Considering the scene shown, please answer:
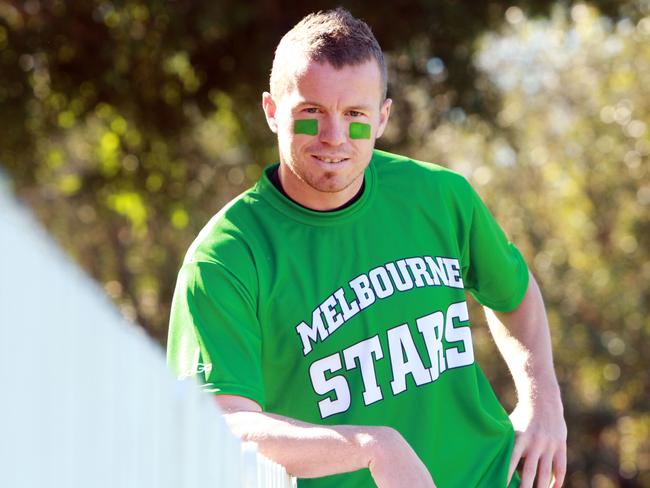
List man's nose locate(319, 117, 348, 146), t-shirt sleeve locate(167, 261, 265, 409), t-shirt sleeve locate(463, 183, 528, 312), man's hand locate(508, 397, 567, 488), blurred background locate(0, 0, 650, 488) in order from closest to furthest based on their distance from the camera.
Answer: t-shirt sleeve locate(167, 261, 265, 409)
man's nose locate(319, 117, 348, 146)
man's hand locate(508, 397, 567, 488)
t-shirt sleeve locate(463, 183, 528, 312)
blurred background locate(0, 0, 650, 488)

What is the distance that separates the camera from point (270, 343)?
2.50 m

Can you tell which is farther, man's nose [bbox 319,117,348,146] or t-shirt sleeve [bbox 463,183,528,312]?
t-shirt sleeve [bbox 463,183,528,312]

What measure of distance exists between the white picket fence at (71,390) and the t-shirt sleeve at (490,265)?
1.31 meters

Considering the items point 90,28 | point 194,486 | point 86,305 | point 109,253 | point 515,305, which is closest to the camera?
point 86,305

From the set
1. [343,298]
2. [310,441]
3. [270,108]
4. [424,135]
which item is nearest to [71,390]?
[310,441]

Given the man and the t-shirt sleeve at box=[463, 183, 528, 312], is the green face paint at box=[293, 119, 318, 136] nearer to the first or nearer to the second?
the man

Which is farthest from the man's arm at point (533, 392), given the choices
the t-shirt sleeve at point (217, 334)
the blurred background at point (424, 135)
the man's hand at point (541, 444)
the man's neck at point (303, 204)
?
the blurred background at point (424, 135)

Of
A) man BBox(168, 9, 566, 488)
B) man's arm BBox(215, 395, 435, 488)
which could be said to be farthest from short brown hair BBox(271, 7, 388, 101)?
man's arm BBox(215, 395, 435, 488)

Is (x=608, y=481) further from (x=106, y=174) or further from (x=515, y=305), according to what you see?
(x=515, y=305)

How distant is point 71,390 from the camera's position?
1.30m

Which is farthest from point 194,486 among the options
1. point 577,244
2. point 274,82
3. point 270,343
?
point 577,244

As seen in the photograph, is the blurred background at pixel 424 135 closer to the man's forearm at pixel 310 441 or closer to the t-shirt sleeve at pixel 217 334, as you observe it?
the t-shirt sleeve at pixel 217 334

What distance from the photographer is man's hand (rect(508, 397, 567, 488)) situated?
2.75m

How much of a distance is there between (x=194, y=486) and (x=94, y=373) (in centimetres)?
53
